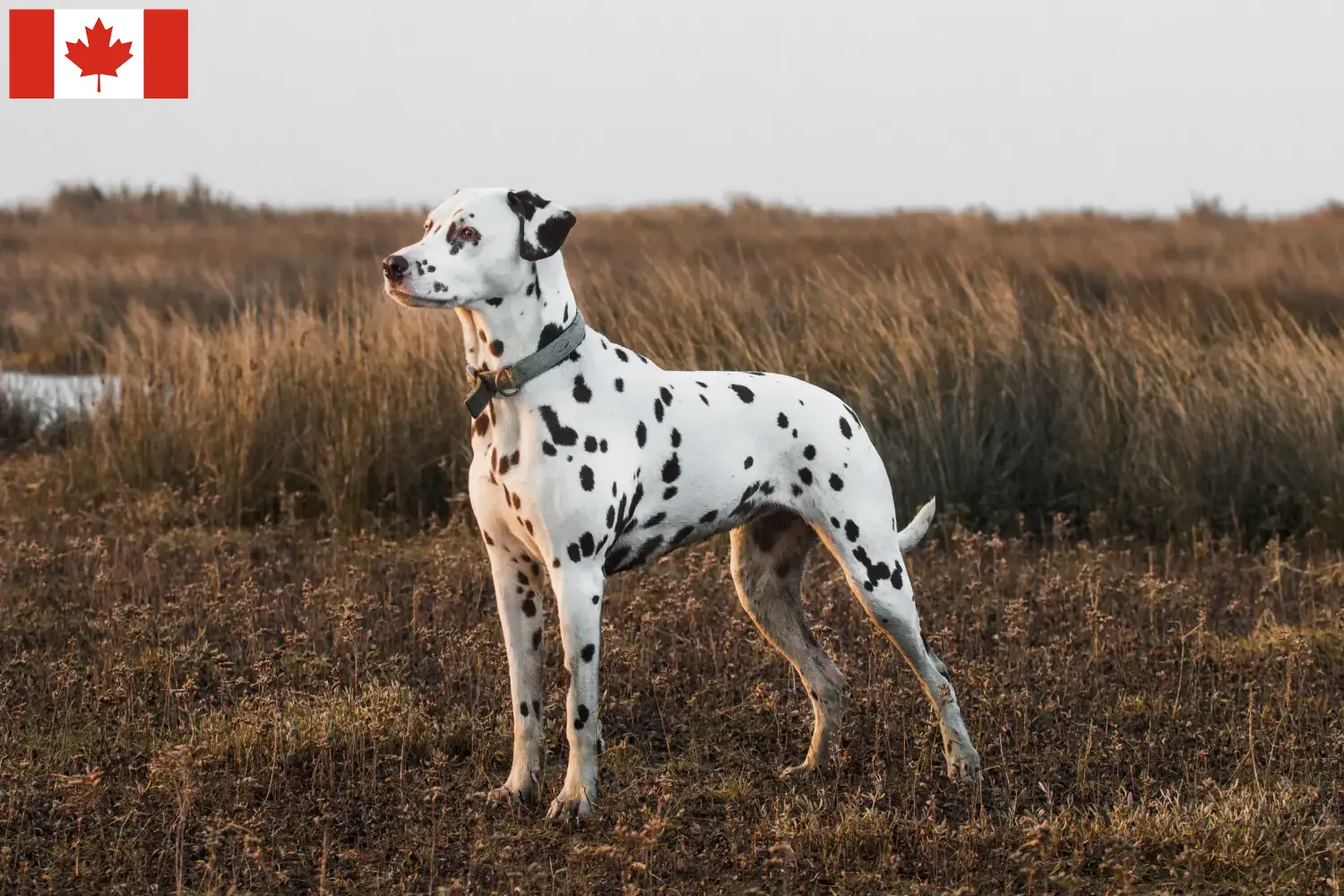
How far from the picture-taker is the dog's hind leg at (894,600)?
17.6 feet

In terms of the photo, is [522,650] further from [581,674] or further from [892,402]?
[892,402]

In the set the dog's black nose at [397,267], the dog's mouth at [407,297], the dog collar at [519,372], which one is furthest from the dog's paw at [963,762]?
the dog's black nose at [397,267]

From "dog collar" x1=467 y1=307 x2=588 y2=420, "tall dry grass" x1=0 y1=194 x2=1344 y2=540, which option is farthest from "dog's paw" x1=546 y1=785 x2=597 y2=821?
"tall dry grass" x1=0 y1=194 x2=1344 y2=540

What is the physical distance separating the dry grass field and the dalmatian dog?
564mm

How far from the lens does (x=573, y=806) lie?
16.8 ft

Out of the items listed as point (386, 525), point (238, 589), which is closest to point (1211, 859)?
point (238, 589)

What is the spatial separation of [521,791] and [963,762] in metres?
1.61

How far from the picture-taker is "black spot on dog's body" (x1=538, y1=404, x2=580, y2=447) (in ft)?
15.8

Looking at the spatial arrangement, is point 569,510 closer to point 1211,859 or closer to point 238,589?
point 1211,859

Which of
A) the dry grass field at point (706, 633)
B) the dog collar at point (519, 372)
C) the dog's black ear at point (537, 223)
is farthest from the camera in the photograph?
the dry grass field at point (706, 633)

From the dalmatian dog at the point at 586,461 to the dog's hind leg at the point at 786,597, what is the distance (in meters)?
0.11

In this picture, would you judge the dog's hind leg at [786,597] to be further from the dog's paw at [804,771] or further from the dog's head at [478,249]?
the dog's head at [478,249]

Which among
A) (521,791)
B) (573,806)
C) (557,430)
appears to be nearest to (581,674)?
(573,806)

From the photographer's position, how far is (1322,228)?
91.4 feet
